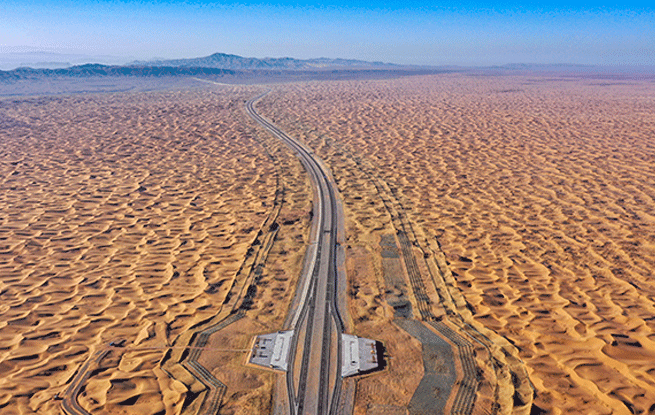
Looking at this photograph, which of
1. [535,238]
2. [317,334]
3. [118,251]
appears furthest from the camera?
[535,238]

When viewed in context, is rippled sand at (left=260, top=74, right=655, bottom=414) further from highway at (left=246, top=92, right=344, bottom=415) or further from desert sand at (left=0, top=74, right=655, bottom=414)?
highway at (left=246, top=92, right=344, bottom=415)

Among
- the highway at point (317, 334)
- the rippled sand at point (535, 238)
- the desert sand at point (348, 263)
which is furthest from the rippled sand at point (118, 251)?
the rippled sand at point (535, 238)

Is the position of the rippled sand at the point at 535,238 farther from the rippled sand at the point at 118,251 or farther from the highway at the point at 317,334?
the rippled sand at the point at 118,251

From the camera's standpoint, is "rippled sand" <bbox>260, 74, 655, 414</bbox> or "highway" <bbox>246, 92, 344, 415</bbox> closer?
"highway" <bbox>246, 92, 344, 415</bbox>

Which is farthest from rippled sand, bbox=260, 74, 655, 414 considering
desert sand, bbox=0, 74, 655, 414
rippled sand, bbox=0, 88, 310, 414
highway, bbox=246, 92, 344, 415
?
rippled sand, bbox=0, 88, 310, 414

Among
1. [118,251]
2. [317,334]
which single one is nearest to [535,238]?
[317,334]

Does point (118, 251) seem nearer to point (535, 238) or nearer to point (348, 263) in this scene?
point (348, 263)
